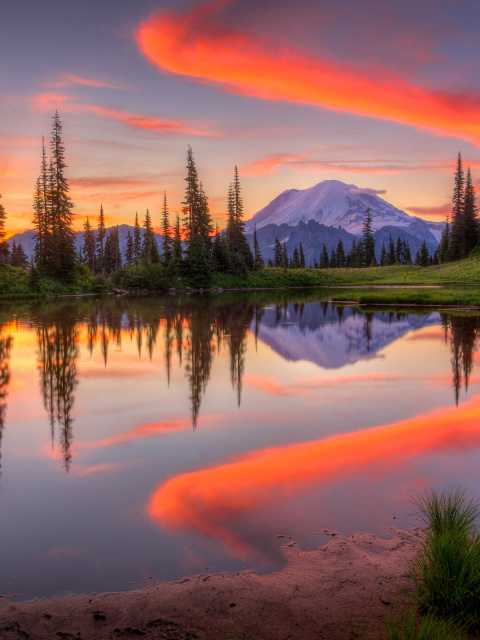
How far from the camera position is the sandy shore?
411 centimetres

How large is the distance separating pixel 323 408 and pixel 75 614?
731cm

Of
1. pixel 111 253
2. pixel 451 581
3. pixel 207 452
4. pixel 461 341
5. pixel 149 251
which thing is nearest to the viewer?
pixel 451 581

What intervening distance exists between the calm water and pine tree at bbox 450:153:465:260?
86.6 meters

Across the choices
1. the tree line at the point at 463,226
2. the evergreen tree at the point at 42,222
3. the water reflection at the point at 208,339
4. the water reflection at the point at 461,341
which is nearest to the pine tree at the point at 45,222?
the evergreen tree at the point at 42,222

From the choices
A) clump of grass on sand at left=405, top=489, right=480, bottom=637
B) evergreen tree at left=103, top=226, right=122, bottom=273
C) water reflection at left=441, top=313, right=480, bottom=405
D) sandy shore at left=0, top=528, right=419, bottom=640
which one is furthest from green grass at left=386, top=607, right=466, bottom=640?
evergreen tree at left=103, top=226, right=122, bottom=273

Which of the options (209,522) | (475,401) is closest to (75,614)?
(209,522)

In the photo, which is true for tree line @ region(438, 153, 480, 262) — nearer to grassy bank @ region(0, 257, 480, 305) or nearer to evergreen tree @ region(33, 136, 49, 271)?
grassy bank @ region(0, 257, 480, 305)

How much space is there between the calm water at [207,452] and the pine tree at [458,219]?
8656cm

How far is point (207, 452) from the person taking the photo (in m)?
8.16

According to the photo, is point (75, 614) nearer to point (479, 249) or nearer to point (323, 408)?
point (323, 408)

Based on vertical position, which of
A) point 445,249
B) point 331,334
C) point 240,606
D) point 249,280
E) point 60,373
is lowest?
point 240,606

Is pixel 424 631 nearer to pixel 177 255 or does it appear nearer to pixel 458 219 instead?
pixel 177 255

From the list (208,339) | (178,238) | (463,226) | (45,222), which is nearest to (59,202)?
(45,222)

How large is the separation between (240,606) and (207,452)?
3802mm
